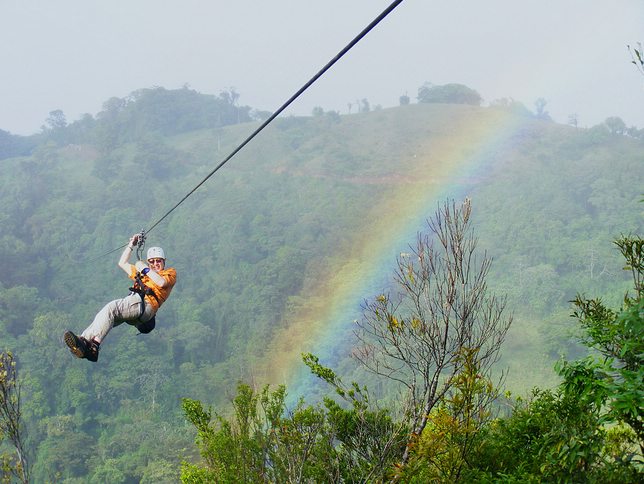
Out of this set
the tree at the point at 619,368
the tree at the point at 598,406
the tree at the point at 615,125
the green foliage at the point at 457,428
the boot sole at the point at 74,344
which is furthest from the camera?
the tree at the point at 615,125

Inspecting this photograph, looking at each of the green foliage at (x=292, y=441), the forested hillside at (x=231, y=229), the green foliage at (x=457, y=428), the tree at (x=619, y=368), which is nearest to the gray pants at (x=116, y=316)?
the green foliage at (x=292, y=441)

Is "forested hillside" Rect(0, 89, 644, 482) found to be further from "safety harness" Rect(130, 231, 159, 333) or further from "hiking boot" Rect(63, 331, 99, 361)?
"hiking boot" Rect(63, 331, 99, 361)

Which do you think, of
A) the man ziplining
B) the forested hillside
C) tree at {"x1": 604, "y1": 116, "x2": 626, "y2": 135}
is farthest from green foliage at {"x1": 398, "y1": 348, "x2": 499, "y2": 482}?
tree at {"x1": 604, "y1": 116, "x2": 626, "y2": 135}

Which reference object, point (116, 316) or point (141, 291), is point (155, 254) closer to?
point (141, 291)

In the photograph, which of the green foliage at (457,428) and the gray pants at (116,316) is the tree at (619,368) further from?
the gray pants at (116,316)

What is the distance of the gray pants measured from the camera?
190 inches

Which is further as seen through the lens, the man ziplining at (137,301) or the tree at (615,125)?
the tree at (615,125)

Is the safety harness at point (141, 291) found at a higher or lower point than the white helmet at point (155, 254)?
lower

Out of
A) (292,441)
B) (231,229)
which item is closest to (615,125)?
(231,229)

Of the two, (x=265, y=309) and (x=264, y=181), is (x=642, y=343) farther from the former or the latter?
(x=264, y=181)

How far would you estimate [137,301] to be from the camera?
204 inches

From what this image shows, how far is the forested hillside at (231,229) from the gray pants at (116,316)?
35.6 meters

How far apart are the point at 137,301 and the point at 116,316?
0.22m

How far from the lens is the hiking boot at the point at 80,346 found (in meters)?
4.59
